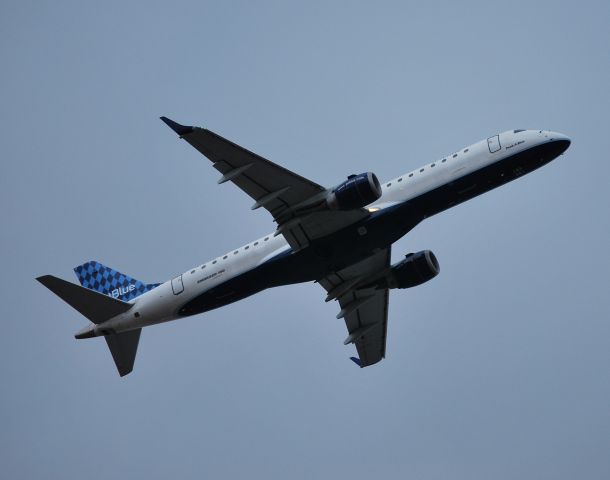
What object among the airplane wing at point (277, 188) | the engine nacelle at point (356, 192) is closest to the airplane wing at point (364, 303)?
the airplane wing at point (277, 188)

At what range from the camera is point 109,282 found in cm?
6328

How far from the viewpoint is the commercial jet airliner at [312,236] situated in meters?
52.1

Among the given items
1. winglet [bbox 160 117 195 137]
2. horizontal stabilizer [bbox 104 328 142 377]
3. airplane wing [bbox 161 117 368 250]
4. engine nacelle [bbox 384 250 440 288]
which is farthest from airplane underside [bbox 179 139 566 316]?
winglet [bbox 160 117 195 137]

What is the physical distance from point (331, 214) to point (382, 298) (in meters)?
12.2

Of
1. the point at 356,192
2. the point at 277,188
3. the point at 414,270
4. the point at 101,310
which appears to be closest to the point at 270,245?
the point at 277,188

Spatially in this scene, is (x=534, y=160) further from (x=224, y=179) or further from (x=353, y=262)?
(x=224, y=179)

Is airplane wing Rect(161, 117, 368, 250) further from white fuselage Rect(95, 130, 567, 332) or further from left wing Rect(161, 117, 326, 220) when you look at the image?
white fuselage Rect(95, 130, 567, 332)

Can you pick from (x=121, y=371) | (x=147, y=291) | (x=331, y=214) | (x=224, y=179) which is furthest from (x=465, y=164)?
(x=121, y=371)

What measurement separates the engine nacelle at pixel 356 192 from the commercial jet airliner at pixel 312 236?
0.18 feet

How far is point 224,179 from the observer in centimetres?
5066

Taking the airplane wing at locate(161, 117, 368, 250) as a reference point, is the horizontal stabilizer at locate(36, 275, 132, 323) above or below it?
below

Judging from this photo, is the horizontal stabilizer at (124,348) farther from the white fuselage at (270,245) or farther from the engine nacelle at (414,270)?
the engine nacelle at (414,270)

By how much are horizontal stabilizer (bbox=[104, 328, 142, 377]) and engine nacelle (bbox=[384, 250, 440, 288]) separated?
16.9 meters

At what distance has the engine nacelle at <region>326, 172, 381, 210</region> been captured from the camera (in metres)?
51.6
